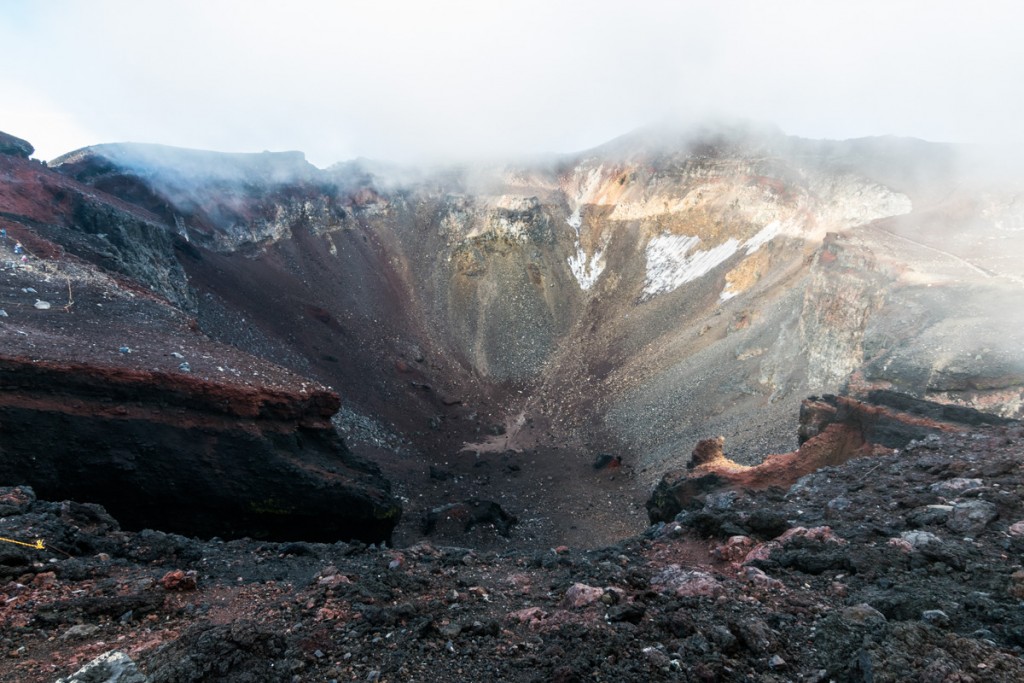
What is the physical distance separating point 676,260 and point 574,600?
33.7m

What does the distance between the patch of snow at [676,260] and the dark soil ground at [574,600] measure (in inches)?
1092

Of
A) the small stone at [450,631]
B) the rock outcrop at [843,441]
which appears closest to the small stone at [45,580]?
the small stone at [450,631]

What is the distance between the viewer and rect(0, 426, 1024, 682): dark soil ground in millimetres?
4562

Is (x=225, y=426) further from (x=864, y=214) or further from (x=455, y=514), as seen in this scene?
(x=864, y=214)

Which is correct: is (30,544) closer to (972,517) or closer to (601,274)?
(972,517)

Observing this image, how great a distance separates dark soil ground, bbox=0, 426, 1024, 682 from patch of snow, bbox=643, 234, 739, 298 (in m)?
27.7

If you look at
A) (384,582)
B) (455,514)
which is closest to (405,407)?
(455,514)

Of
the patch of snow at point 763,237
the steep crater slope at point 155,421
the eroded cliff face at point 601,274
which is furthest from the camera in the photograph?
the patch of snow at point 763,237

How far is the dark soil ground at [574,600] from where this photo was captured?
456 cm

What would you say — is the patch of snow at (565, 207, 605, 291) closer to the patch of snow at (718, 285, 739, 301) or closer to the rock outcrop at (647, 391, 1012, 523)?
the patch of snow at (718, 285, 739, 301)

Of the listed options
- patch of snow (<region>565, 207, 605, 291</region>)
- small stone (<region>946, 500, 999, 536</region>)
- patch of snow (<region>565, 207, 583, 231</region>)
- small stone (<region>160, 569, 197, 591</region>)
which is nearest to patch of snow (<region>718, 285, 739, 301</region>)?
patch of snow (<region>565, 207, 605, 291</region>)

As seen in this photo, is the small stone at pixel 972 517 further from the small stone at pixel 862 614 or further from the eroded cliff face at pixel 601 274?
the eroded cliff face at pixel 601 274

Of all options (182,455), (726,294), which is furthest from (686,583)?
(726,294)

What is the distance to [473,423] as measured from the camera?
28.5m
